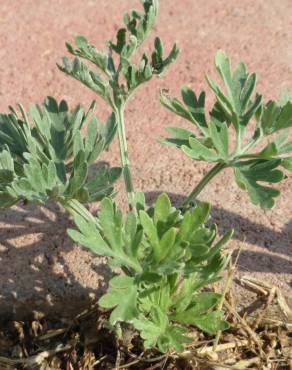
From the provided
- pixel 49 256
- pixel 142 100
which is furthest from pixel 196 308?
pixel 142 100

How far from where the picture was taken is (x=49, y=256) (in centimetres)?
185

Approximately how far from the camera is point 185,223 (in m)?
1.30

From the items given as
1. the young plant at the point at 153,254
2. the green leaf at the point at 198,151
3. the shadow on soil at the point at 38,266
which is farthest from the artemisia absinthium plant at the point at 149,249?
the shadow on soil at the point at 38,266

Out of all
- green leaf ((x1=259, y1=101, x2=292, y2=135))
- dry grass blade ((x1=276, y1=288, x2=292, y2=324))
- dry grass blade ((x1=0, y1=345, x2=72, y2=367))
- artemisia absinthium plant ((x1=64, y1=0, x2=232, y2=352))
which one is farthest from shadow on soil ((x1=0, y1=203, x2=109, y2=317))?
green leaf ((x1=259, y1=101, x2=292, y2=135))

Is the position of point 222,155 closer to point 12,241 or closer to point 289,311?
point 289,311

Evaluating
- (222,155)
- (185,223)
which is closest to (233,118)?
(222,155)

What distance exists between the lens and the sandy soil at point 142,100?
1823mm

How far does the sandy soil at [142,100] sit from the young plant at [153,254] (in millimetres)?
410

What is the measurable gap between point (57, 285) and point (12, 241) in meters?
0.19

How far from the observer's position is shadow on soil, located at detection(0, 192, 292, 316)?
1.79 meters

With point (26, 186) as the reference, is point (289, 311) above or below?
below

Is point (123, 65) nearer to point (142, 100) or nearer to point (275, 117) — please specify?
point (275, 117)

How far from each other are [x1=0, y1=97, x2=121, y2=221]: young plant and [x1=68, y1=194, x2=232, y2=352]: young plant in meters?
0.09

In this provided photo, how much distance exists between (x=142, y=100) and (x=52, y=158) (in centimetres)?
85
